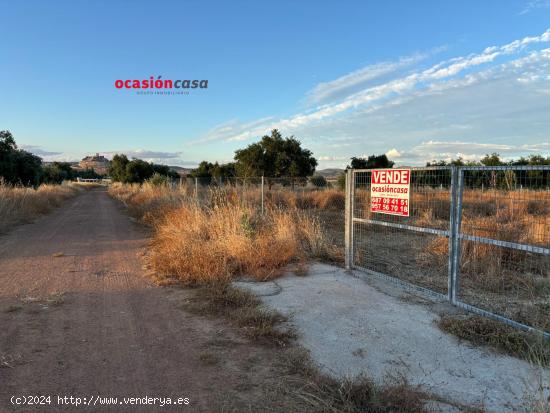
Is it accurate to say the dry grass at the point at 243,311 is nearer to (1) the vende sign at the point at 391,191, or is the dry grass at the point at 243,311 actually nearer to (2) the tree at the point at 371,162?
(1) the vende sign at the point at 391,191

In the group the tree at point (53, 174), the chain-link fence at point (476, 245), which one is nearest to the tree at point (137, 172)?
the tree at point (53, 174)

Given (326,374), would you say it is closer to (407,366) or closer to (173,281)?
(407,366)

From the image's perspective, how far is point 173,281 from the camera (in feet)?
22.0

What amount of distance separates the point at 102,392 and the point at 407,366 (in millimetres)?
2735

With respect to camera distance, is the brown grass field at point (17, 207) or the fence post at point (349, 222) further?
the brown grass field at point (17, 207)

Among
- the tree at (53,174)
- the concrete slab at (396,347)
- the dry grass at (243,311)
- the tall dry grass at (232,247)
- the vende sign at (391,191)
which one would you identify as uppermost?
the tree at (53,174)

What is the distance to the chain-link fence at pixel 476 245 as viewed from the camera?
4824 mm

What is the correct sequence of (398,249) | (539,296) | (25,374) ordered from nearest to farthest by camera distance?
(25,374), (539,296), (398,249)

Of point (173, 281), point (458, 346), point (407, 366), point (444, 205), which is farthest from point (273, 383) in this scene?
point (444, 205)

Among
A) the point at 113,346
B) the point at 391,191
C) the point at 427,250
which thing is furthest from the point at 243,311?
the point at 427,250

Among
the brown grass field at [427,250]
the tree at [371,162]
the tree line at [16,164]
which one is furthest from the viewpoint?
the tree at [371,162]

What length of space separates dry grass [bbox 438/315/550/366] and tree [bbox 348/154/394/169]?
28.1 metres

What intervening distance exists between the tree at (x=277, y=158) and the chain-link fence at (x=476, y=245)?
17.6 metres

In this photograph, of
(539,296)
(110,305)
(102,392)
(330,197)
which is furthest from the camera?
(330,197)
